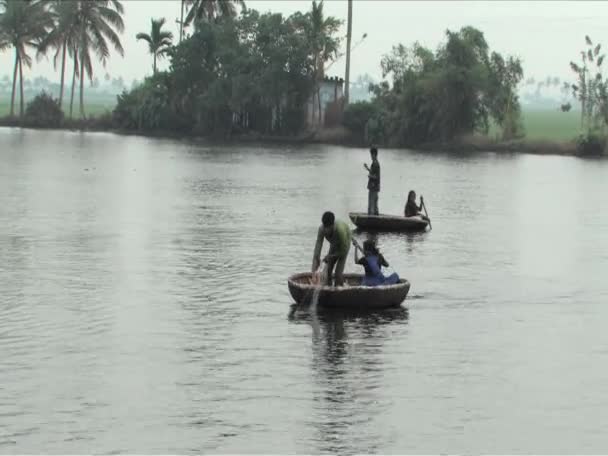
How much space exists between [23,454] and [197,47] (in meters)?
99.0

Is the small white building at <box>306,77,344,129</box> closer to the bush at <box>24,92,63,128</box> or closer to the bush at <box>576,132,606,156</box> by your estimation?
the bush at <box>576,132,606,156</box>

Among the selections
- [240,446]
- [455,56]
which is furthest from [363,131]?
[240,446]

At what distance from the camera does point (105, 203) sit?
1736 inches

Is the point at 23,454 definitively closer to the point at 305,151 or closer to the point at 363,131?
the point at 305,151

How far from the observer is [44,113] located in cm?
13112

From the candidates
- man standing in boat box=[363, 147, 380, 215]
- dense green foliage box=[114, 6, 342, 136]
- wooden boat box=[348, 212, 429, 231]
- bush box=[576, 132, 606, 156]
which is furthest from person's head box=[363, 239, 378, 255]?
dense green foliage box=[114, 6, 342, 136]

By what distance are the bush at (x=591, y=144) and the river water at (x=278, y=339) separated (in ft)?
158

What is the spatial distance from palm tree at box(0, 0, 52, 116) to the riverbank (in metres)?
A: 10.3

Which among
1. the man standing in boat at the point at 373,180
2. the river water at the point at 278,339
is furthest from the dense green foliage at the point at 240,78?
the man standing in boat at the point at 373,180

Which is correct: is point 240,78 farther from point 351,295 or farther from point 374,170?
point 351,295

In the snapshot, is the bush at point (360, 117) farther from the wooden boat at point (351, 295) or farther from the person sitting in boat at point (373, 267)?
the wooden boat at point (351, 295)

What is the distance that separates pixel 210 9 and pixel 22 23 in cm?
1952

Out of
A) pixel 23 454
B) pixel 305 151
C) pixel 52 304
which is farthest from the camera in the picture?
pixel 305 151

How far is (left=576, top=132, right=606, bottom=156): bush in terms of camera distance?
88.6 m
